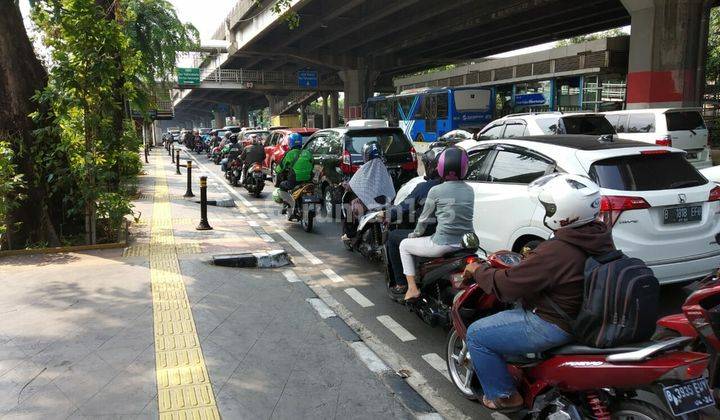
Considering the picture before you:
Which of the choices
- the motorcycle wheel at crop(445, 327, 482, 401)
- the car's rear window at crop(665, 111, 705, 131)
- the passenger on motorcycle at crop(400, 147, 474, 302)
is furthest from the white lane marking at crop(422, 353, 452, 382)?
the car's rear window at crop(665, 111, 705, 131)

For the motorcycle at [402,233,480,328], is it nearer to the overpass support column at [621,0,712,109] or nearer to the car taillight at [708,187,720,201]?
the car taillight at [708,187,720,201]

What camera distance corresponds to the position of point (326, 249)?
8602 millimetres

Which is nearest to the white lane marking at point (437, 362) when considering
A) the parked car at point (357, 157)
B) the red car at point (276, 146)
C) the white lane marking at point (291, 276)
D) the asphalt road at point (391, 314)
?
the asphalt road at point (391, 314)

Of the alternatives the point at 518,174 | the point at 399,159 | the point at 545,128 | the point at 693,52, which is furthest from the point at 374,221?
the point at 693,52

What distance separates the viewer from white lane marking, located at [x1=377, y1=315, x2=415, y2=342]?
4953mm

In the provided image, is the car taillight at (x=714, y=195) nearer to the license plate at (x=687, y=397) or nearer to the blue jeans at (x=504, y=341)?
the blue jeans at (x=504, y=341)

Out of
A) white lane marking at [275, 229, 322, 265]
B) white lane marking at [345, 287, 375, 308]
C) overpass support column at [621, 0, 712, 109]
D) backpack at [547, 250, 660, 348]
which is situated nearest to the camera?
backpack at [547, 250, 660, 348]

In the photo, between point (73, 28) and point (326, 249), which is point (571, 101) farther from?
point (73, 28)

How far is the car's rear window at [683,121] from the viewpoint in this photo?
39.7ft

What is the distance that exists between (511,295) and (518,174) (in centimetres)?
312

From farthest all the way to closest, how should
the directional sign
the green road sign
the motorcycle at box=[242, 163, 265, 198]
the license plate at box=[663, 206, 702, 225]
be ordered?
the directional sign → the green road sign → the motorcycle at box=[242, 163, 265, 198] → the license plate at box=[663, 206, 702, 225]

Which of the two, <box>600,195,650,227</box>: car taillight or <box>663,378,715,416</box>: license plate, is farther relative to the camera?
<box>600,195,650,227</box>: car taillight

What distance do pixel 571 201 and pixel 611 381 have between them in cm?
86

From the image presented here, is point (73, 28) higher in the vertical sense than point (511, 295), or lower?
higher
